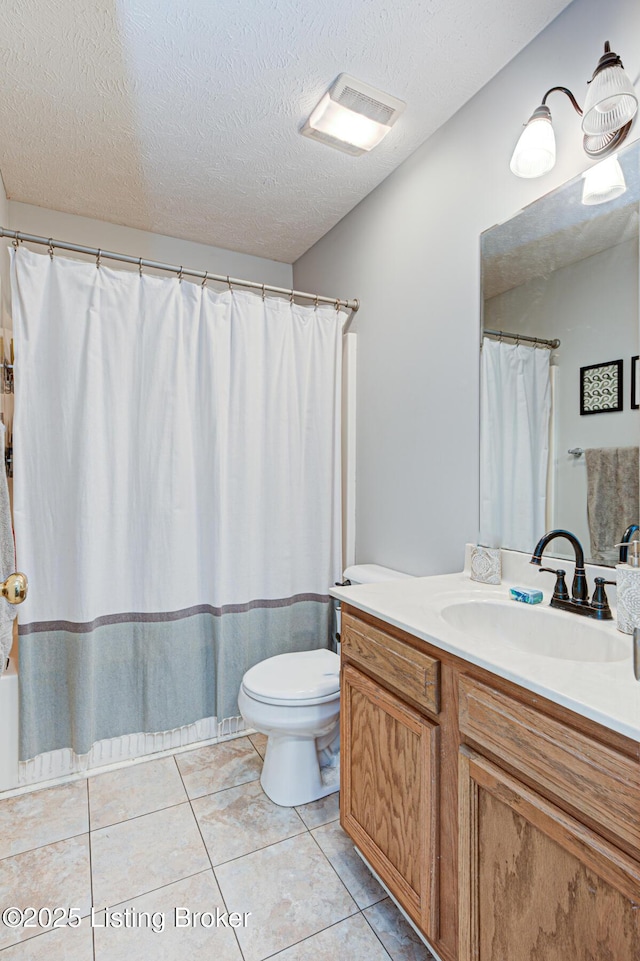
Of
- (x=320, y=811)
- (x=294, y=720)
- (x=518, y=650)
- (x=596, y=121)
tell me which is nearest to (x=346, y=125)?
(x=596, y=121)

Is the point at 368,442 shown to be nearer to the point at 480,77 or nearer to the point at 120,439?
the point at 120,439

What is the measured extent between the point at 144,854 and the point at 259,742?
0.69 metres

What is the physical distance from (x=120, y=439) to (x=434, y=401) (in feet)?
4.07

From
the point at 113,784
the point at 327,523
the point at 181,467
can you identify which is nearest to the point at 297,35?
the point at 181,467

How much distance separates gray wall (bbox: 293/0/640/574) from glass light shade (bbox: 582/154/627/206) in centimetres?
6

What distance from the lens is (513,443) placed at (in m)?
1.54

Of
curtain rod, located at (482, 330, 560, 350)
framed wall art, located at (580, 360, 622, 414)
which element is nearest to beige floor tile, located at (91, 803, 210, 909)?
framed wall art, located at (580, 360, 622, 414)

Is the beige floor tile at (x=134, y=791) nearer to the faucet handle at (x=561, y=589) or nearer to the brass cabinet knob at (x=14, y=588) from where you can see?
the brass cabinet knob at (x=14, y=588)

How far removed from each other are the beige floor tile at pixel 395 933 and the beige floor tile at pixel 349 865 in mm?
29

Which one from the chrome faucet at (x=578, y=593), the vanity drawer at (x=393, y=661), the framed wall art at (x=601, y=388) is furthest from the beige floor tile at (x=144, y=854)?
the framed wall art at (x=601, y=388)

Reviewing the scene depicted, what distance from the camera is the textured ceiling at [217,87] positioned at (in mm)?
1355

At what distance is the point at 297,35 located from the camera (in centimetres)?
141

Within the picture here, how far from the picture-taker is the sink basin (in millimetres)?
1098

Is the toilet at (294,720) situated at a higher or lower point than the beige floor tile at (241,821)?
higher
